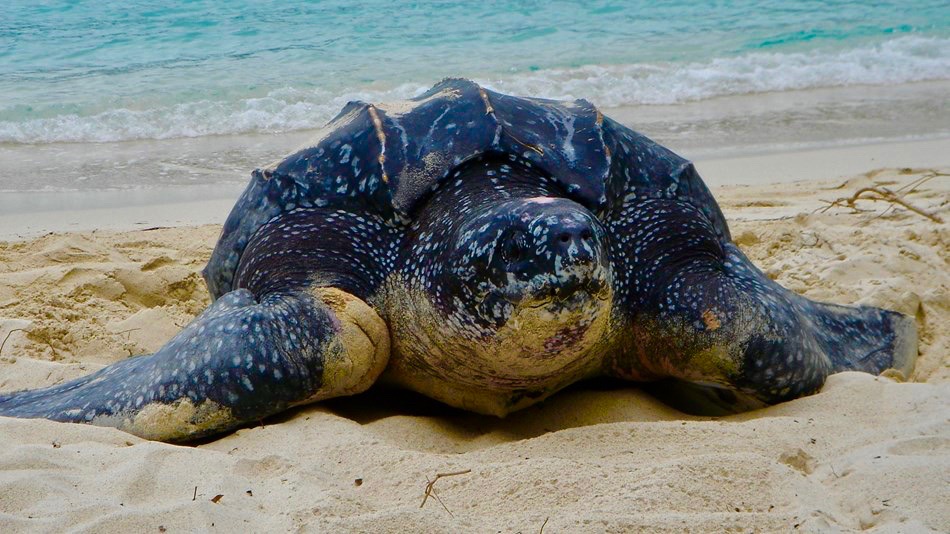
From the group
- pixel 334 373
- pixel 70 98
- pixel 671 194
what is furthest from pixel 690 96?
pixel 334 373

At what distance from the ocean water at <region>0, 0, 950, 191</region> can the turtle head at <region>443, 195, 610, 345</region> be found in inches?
204

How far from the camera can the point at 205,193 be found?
6566mm

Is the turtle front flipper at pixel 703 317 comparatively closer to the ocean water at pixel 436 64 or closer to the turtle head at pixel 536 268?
the turtle head at pixel 536 268

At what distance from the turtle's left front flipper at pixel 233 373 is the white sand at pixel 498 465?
0.27 ft

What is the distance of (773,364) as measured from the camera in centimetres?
288

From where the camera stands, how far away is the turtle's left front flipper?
105 inches

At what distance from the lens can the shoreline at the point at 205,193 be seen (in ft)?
18.9

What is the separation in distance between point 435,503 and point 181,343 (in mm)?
1097

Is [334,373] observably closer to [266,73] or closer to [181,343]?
[181,343]

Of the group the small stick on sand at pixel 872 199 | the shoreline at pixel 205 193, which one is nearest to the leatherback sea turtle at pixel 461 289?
the small stick on sand at pixel 872 199

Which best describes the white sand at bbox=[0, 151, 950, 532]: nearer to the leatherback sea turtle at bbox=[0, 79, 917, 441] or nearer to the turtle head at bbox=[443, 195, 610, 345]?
the leatherback sea turtle at bbox=[0, 79, 917, 441]

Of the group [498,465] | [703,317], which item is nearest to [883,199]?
[703,317]

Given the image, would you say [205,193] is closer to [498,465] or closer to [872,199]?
[872,199]

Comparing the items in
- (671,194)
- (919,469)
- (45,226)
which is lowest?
(45,226)
